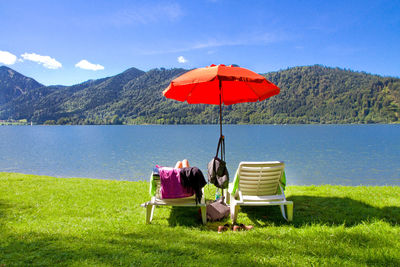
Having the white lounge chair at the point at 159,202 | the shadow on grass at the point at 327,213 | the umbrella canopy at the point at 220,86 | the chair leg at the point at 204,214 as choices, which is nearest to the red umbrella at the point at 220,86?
the umbrella canopy at the point at 220,86

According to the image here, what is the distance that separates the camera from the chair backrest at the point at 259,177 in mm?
4770

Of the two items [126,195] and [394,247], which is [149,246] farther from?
[126,195]

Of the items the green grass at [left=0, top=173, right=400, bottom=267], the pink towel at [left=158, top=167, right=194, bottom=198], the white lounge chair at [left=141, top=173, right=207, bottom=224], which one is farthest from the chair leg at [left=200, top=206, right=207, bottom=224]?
the pink towel at [left=158, top=167, right=194, bottom=198]

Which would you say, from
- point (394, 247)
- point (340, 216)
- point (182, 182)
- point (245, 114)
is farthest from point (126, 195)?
point (245, 114)

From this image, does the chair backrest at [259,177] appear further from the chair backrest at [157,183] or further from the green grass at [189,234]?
the chair backrest at [157,183]

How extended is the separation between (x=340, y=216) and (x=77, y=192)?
6980mm

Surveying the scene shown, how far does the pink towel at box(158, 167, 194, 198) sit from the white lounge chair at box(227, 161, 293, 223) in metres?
0.94

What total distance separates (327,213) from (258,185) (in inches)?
65.7

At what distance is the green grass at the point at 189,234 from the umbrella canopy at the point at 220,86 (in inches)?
107

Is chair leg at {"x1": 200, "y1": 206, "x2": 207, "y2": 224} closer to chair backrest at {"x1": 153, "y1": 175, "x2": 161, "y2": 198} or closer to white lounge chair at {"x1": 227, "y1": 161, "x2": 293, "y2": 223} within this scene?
white lounge chair at {"x1": 227, "y1": 161, "x2": 293, "y2": 223}

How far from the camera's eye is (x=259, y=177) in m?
4.84

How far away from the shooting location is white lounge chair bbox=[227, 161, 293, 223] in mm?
4738

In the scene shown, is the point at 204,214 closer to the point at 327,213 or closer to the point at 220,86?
the point at 327,213

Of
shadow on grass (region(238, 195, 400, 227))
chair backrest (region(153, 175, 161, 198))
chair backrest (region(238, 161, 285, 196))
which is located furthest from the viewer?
chair backrest (region(153, 175, 161, 198))
